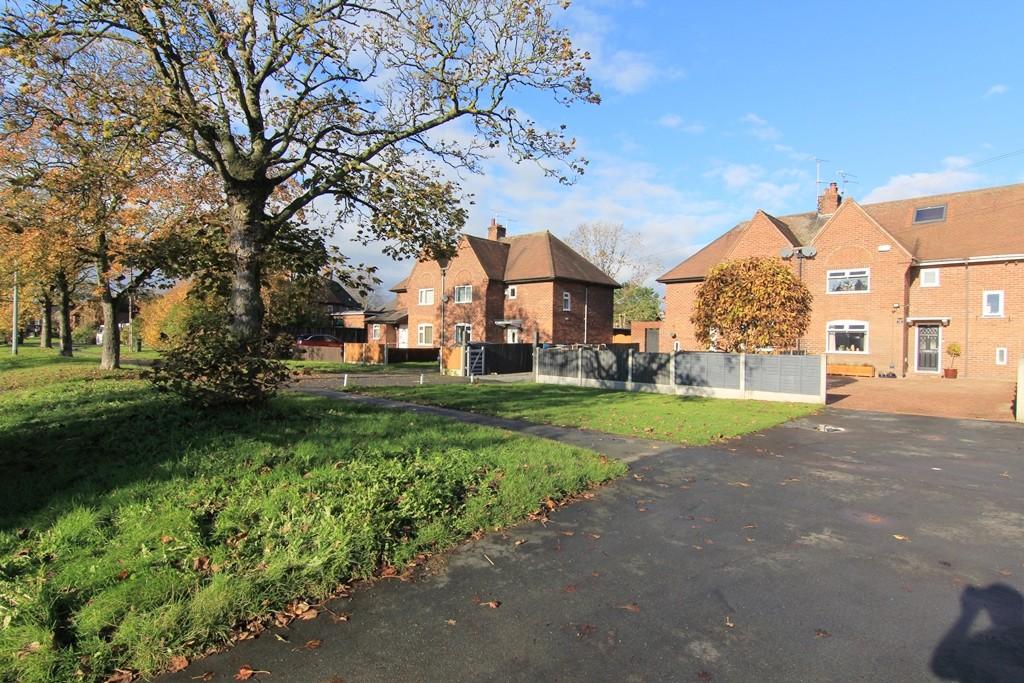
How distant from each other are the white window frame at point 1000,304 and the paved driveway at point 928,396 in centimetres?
319

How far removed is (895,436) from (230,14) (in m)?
13.6

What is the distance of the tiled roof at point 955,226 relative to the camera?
25.3 metres

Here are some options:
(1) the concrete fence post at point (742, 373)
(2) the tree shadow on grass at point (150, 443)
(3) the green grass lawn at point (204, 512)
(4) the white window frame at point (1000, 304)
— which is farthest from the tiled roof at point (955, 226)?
(3) the green grass lawn at point (204, 512)

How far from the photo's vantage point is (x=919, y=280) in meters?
26.8

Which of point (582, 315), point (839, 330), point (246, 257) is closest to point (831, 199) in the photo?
point (839, 330)

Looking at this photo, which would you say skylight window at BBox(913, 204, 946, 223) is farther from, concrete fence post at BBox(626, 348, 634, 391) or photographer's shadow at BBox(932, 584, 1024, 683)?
photographer's shadow at BBox(932, 584, 1024, 683)

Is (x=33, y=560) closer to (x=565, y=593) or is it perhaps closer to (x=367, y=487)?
(x=367, y=487)

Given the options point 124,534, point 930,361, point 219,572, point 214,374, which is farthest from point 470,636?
point 930,361

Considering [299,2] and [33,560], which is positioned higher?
[299,2]

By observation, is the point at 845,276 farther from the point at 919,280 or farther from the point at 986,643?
the point at 986,643

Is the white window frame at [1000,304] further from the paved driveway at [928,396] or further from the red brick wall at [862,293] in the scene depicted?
the paved driveway at [928,396]

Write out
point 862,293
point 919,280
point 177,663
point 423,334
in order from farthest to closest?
point 423,334
point 862,293
point 919,280
point 177,663

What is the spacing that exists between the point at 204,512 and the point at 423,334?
36.0 m

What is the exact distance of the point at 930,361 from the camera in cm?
2620
